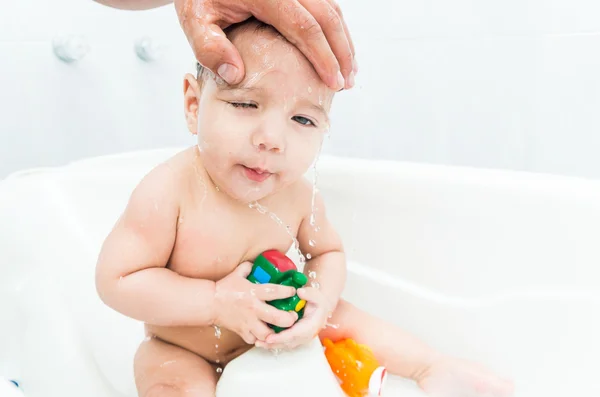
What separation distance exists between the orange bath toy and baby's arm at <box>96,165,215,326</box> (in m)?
0.21

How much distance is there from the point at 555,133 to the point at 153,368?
3.74 ft

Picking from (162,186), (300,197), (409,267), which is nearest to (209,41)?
(162,186)

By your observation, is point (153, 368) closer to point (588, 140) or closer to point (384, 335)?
point (384, 335)

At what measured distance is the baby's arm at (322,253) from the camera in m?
1.03

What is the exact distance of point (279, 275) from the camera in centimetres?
89

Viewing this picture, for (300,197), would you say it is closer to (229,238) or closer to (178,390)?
(229,238)

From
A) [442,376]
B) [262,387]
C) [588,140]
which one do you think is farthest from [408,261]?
[588,140]

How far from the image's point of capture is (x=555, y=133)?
1551mm

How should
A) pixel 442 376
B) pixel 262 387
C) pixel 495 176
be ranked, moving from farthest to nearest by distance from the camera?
pixel 495 176, pixel 442 376, pixel 262 387

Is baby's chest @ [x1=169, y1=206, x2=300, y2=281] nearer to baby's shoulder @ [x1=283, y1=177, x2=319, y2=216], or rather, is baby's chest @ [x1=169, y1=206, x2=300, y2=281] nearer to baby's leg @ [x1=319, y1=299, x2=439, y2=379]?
baby's shoulder @ [x1=283, y1=177, x2=319, y2=216]

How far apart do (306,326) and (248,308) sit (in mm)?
86

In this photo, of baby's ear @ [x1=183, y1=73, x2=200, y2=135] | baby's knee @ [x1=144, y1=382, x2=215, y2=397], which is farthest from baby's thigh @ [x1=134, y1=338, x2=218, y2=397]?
baby's ear @ [x1=183, y1=73, x2=200, y2=135]

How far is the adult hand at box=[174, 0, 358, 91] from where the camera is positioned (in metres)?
0.76

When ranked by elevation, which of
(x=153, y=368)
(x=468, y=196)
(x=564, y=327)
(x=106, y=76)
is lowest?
(x=153, y=368)
